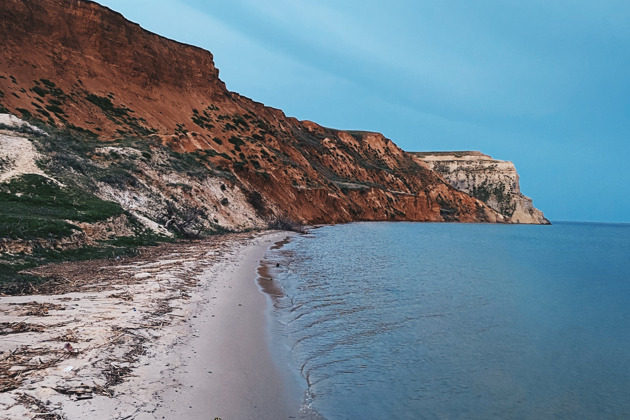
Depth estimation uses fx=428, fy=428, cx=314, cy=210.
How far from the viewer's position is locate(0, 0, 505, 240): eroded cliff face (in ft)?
94.6

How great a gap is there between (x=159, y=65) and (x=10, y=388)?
5892cm

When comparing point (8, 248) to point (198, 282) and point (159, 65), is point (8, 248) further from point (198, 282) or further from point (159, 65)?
point (159, 65)

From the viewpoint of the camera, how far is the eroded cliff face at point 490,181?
439 ft

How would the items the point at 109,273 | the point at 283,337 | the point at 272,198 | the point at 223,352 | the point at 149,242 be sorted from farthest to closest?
the point at 272,198 → the point at 149,242 → the point at 109,273 → the point at 283,337 → the point at 223,352

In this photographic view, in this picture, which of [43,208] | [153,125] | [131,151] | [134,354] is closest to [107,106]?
[153,125]

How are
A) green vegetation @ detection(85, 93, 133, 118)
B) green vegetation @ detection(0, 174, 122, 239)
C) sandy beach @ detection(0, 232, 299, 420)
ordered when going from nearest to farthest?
sandy beach @ detection(0, 232, 299, 420) < green vegetation @ detection(0, 174, 122, 239) < green vegetation @ detection(85, 93, 133, 118)

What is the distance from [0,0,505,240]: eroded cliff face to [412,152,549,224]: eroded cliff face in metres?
68.5

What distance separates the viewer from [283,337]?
8.59 metres

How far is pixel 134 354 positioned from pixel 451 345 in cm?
596

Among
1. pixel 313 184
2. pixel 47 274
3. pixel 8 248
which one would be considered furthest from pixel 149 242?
pixel 313 184

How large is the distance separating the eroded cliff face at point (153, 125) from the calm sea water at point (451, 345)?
46.7ft

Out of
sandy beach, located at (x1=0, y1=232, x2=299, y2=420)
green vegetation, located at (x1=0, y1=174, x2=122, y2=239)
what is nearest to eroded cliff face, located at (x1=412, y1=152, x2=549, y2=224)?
green vegetation, located at (x1=0, y1=174, x2=122, y2=239)

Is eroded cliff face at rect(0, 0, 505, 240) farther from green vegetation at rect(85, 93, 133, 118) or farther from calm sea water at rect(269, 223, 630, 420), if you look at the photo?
calm sea water at rect(269, 223, 630, 420)

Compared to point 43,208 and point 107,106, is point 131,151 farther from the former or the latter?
point 107,106
